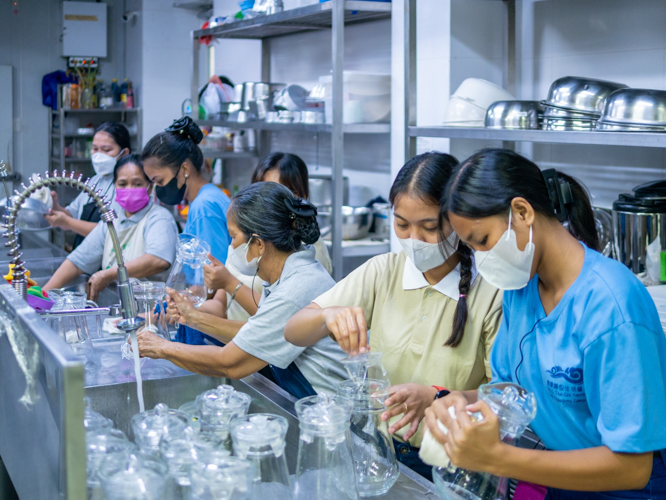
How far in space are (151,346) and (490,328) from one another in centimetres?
85

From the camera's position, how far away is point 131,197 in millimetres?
2996

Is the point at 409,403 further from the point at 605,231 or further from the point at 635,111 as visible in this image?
the point at 605,231

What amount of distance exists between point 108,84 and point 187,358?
244 inches

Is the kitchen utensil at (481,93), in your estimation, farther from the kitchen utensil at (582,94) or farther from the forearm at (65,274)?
the forearm at (65,274)

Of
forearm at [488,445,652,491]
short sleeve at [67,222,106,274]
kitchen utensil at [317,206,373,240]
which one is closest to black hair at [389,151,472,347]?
forearm at [488,445,652,491]

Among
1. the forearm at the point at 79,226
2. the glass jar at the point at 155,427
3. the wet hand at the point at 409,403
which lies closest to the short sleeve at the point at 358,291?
the wet hand at the point at 409,403

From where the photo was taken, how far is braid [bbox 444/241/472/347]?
5.21 feet

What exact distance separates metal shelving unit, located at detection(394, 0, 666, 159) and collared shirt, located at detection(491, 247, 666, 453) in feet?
2.63

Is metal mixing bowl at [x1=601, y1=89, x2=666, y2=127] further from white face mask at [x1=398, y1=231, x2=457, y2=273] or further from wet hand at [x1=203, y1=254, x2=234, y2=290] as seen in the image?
wet hand at [x1=203, y1=254, x2=234, y2=290]

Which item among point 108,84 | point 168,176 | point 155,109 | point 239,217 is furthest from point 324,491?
point 108,84

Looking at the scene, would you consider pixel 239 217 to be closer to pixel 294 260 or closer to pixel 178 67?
pixel 294 260

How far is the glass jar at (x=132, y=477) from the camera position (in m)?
0.96

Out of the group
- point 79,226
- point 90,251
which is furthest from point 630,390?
point 79,226

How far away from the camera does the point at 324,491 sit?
3.59ft
